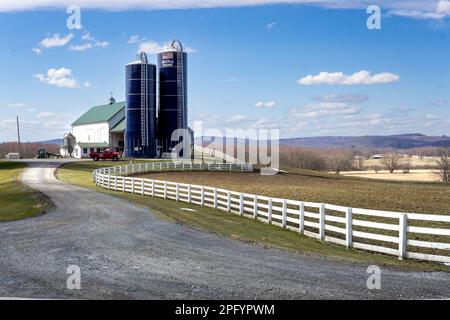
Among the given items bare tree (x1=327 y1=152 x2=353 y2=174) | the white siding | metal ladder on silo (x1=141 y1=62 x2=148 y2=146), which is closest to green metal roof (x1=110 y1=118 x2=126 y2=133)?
the white siding

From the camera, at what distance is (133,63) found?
79.9m

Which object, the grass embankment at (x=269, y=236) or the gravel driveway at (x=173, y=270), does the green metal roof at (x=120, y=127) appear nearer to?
the grass embankment at (x=269, y=236)

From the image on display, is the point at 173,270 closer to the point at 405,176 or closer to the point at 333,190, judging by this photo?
the point at 333,190

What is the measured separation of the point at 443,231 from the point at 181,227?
8080 mm

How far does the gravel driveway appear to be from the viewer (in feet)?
29.8

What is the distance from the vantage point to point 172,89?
79.7 metres

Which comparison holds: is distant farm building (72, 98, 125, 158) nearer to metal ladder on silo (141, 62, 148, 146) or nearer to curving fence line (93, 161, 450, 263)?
metal ladder on silo (141, 62, 148, 146)

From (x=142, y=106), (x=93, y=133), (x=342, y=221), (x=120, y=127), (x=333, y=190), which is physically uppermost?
(x=142, y=106)

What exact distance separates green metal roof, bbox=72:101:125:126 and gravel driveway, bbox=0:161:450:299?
3262 inches

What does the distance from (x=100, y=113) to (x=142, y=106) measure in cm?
2626

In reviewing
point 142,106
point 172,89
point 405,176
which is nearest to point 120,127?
point 142,106

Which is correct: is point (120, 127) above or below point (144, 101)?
below
